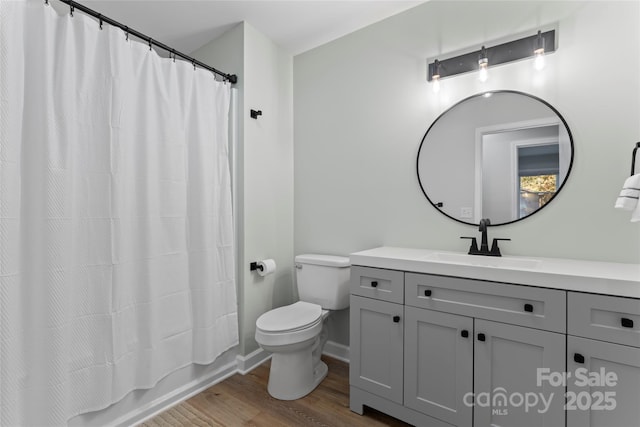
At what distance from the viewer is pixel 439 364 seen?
1.46m

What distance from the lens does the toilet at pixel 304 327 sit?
5.91 feet

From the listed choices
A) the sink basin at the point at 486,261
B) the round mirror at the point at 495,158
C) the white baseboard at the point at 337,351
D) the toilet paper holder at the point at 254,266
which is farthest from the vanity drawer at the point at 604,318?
the toilet paper holder at the point at 254,266

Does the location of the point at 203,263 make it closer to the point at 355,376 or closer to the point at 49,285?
the point at 49,285

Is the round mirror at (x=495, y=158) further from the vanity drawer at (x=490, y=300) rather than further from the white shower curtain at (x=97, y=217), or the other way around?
the white shower curtain at (x=97, y=217)

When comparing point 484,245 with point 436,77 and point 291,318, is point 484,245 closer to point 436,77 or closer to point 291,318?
point 436,77

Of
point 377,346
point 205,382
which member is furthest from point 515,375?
point 205,382

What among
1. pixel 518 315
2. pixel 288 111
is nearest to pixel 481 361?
pixel 518 315

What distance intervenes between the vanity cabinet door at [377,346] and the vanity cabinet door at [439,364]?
0.05m

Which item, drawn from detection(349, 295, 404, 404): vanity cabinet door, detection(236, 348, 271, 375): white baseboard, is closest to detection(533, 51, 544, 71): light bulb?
detection(349, 295, 404, 404): vanity cabinet door

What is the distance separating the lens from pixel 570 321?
117 centimetres

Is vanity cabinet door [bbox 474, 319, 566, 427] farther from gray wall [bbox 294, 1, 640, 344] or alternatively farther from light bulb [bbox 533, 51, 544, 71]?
light bulb [bbox 533, 51, 544, 71]

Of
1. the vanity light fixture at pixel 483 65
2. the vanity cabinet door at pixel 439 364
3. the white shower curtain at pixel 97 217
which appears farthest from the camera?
the vanity light fixture at pixel 483 65

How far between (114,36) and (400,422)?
2585mm

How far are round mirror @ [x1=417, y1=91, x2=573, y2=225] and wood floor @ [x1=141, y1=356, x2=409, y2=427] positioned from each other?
1356mm
